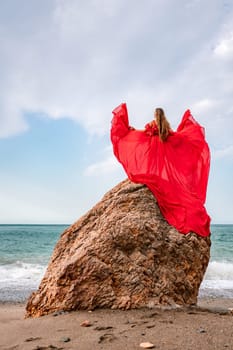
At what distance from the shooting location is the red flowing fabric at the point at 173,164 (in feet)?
15.3

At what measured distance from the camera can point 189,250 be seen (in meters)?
4.42

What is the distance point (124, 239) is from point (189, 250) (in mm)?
806

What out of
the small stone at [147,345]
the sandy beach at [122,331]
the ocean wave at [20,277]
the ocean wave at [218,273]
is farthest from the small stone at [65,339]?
the ocean wave at [218,273]

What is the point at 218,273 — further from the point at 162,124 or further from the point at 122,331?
the point at 122,331

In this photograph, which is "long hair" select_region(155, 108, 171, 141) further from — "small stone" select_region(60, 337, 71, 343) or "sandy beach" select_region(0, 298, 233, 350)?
"small stone" select_region(60, 337, 71, 343)

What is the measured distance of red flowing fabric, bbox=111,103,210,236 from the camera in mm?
4664

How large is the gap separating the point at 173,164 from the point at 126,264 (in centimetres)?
165

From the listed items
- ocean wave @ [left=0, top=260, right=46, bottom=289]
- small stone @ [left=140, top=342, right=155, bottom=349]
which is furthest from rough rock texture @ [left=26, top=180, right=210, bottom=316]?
ocean wave @ [left=0, top=260, right=46, bottom=289]

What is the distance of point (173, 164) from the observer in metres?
5.12

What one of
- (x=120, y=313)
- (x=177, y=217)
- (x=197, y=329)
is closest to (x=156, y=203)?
(x=177, y=217)

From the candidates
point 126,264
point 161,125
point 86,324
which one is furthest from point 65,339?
point 161,125

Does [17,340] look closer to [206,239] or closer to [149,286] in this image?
[149,286]

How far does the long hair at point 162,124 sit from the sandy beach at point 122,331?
235 centimetres

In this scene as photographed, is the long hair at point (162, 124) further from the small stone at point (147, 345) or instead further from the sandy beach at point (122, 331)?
the small stone at point (147, 345)
